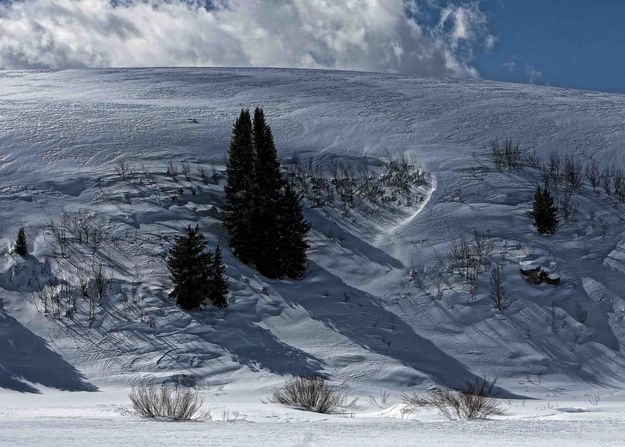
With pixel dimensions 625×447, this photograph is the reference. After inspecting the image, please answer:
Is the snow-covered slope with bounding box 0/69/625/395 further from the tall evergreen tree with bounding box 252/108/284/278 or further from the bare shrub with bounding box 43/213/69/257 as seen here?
the tall evergreen tree with bounding box 252/108/284/278

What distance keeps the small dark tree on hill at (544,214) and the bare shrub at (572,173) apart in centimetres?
386

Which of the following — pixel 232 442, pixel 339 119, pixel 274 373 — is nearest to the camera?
pixel 232 442

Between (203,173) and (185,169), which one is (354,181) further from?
(185,169)

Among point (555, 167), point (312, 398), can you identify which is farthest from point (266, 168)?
point (555, 167)

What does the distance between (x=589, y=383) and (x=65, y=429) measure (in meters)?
14.6

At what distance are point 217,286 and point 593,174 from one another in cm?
1925

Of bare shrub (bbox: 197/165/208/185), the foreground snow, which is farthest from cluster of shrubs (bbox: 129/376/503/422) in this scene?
bare shrub (bbox: 197/165/208/185)

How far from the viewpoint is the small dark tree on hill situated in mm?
23641

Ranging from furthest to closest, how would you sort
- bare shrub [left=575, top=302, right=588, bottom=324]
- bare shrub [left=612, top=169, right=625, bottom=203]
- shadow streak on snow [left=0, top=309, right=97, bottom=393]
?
bare shrub [left=612, top=169, right=625, bottom=203], bare shrub [left=575, top=302, right=588, bottom=324], shadow streak on snow [left=0, top=309, right=97, bottom=393]

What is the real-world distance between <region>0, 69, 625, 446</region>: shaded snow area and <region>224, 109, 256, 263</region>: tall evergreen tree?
673mm

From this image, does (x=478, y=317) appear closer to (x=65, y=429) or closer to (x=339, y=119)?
(x=65, y=429)

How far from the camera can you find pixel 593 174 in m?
29.0

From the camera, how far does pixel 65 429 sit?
8.25 metres

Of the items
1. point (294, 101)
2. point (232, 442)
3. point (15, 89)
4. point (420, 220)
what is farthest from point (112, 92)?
point (232, 442)
